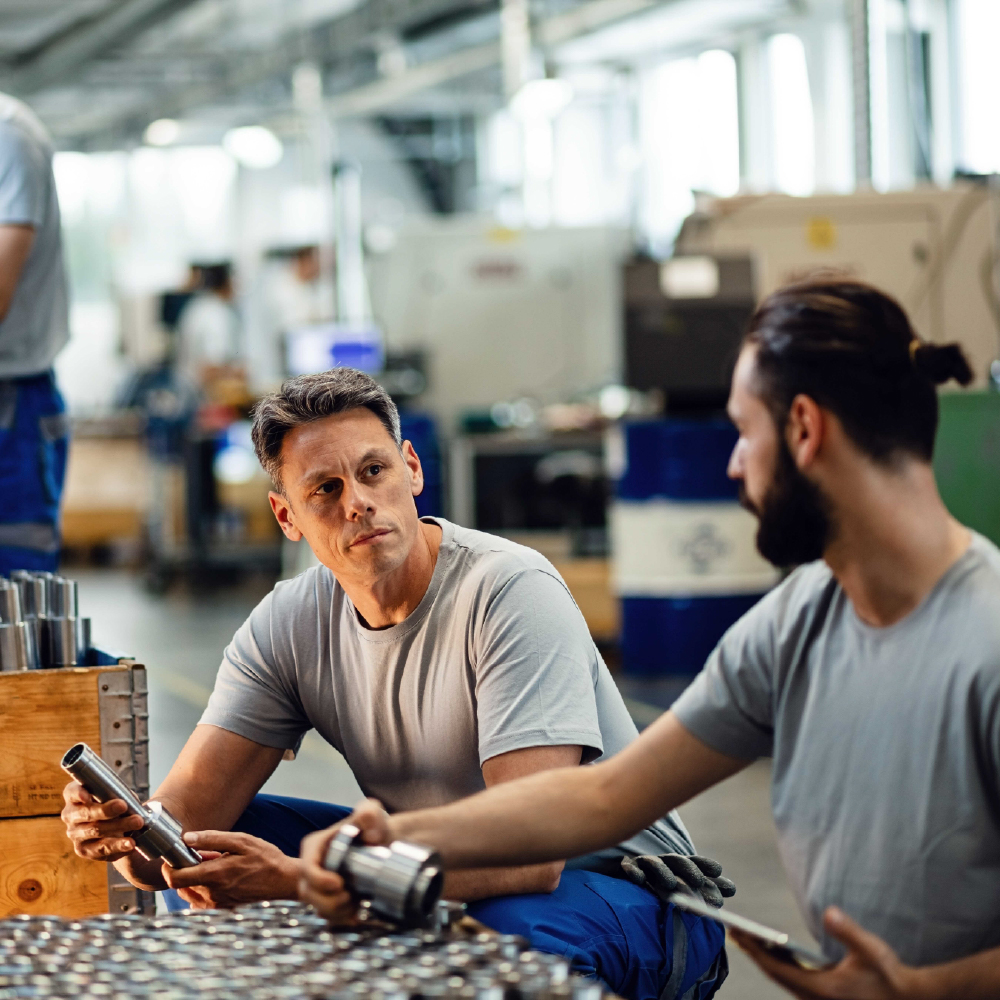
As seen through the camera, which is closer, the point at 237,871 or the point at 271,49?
the point at 237,871

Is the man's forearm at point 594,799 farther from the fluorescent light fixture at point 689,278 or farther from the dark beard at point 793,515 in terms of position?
the fluorescent light fixture at point 689,278

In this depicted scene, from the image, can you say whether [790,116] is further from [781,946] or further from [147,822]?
[781,946]

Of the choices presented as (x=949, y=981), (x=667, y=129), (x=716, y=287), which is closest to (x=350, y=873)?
(x=949, y=981)

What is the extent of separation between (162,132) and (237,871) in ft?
46.2

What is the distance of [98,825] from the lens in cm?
169

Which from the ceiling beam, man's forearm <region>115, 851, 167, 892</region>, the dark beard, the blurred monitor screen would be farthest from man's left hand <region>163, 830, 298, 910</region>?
the ceiling beam

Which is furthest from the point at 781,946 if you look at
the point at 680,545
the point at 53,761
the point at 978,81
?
the point at 978,81

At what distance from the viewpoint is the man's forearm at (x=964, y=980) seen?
114cm

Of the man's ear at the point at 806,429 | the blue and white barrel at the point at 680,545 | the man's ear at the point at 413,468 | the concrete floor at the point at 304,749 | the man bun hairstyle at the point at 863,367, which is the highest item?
the man bun hairstyle at the point at 863,367

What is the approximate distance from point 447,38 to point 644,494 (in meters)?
8.31

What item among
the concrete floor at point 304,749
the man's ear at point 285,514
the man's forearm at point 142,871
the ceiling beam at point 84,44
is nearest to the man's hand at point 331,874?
the man's forearm at point 142,871

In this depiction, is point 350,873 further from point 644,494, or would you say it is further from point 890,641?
point 644,494

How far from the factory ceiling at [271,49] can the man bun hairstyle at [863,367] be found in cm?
906

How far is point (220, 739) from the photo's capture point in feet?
6.46
